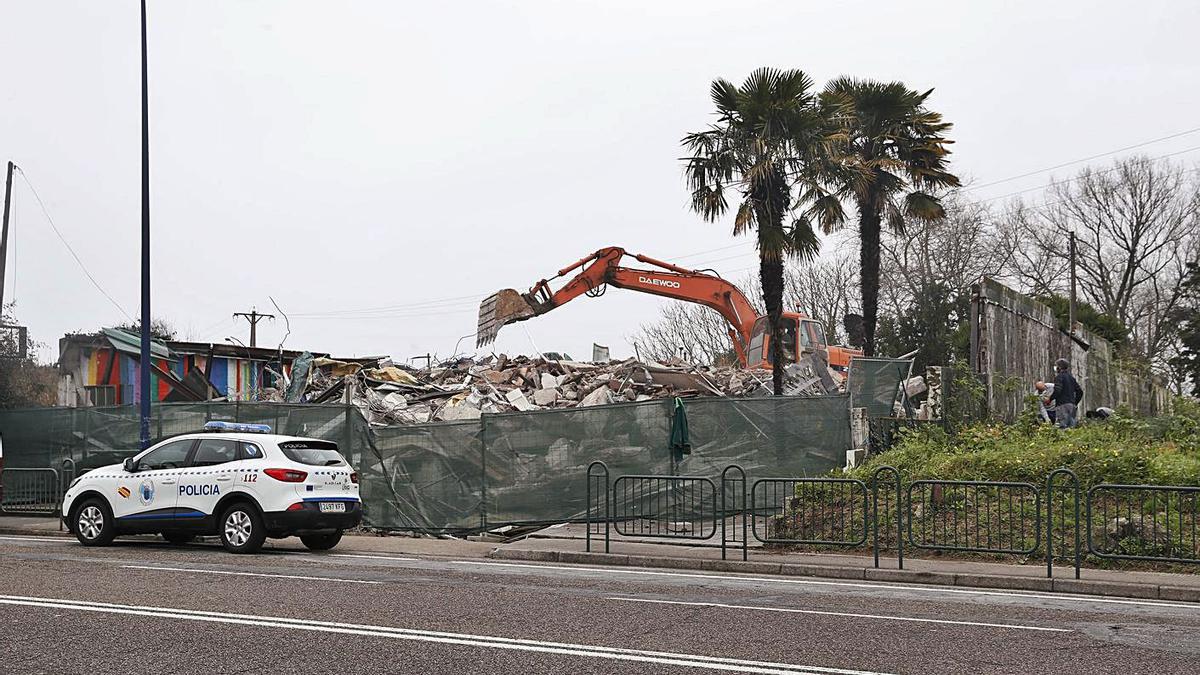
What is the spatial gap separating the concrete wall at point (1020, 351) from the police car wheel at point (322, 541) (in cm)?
1193

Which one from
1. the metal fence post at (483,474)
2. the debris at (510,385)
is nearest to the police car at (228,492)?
the metal fence post at (483,474)

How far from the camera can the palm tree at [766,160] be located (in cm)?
2656

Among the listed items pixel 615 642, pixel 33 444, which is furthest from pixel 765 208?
pixel 615 642

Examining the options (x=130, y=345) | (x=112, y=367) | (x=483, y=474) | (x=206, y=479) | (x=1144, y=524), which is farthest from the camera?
(x=112, y=367)

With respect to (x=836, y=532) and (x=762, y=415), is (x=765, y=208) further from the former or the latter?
(x=836, y=532)

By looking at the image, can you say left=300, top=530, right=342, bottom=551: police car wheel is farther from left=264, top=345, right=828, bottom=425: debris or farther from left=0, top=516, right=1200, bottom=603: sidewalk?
left=264, top=345, right=828, bottom=425: debris

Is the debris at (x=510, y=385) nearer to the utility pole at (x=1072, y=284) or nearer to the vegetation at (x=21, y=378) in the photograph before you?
the vegetation at (x=21, y=378)

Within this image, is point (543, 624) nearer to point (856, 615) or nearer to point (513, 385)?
point (856, 615)

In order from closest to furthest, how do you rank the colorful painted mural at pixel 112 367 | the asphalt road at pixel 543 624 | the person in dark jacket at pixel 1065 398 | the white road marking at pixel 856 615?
1. the asphalt road at pixel 543 624
2. the white road marking at pixel 856 615
3. the person in dark jacket at pixel 1065 398
4. the colorful painted mural at pixel 112 367

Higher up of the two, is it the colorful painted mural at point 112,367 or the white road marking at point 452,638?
the colorful painted mural at point 112,367

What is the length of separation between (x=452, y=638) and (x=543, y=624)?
3.33 ft

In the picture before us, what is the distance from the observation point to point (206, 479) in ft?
53.5

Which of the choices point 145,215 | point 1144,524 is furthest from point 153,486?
point 1144,524

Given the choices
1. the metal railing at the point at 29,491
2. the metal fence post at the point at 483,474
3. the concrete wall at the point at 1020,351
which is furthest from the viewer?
the metal railing at the point at 29,491
